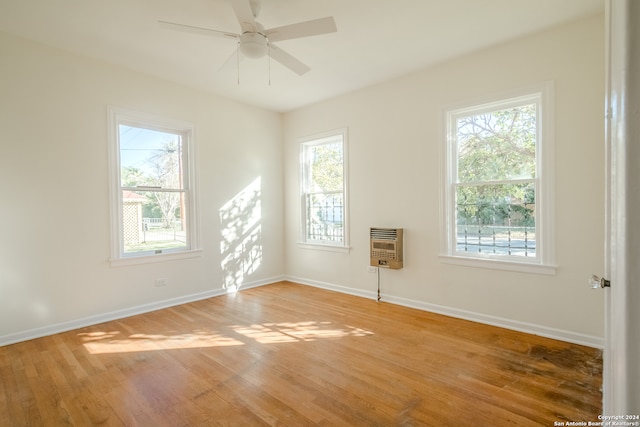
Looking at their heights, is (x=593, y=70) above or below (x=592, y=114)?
above

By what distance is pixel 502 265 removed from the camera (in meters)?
3.30

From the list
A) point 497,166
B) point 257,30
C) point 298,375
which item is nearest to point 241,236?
point 298,375

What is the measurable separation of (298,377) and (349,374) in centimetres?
39

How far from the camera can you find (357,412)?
1.95 m

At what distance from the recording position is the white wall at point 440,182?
2.83m

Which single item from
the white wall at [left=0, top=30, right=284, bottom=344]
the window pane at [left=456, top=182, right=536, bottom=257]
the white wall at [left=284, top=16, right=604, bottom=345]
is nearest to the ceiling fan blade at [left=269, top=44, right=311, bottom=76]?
the white wall at [left=284, top=16, right=604, bottom=345]

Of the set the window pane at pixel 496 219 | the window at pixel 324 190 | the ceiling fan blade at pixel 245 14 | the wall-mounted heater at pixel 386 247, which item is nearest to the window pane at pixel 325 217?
the window at pixel 324 190

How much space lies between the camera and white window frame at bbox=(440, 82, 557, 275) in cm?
301

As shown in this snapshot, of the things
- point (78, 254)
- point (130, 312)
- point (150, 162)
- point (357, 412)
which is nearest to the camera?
point (357, 412)

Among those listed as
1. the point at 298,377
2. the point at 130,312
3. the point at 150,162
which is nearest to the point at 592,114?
the point at 298,377

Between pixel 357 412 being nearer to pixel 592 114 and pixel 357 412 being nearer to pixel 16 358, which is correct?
pixel 16 358

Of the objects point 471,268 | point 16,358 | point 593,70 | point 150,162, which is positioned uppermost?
point 593,70

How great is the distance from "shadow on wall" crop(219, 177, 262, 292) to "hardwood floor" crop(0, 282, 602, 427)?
1.30 meters

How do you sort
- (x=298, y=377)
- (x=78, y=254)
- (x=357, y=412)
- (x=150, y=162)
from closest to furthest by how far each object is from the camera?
(x=357, y=412), (x=298, y=377), (x=78, y=254), (x=150, y=162)
